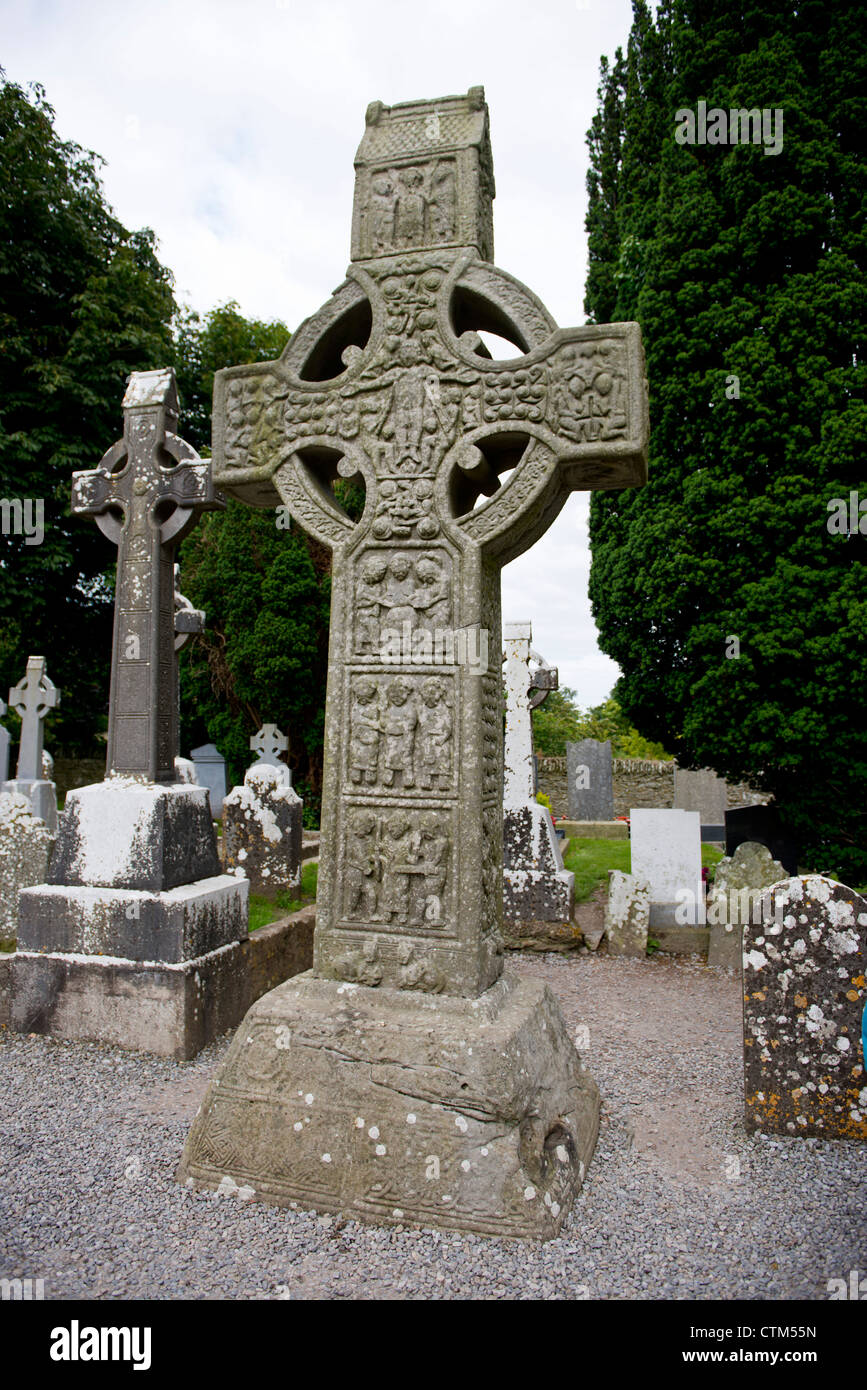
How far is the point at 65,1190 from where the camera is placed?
2855 mm

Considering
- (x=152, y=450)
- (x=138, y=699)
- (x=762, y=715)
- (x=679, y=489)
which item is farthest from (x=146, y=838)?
(x=679, y=489)

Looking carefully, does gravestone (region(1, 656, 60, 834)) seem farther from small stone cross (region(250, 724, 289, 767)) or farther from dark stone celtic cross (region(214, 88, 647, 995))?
dark stone celtic cross (region(214, 88, 647, 995))

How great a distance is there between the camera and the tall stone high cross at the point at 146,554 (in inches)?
199

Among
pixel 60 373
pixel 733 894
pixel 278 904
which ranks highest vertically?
pixel 60 373

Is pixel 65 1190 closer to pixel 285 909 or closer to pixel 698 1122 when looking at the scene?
pixel 698 1122

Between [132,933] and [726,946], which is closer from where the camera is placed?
[132,933]

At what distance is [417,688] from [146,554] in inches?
115

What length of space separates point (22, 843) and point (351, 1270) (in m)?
4.07

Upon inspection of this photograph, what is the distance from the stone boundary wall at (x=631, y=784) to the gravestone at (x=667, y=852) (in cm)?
1016

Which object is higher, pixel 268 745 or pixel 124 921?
pixel 268 745

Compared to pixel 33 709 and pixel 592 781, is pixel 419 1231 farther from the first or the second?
pixel 592 781

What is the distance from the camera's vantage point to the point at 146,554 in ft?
17.0

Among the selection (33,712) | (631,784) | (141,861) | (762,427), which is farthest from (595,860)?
(631,784)

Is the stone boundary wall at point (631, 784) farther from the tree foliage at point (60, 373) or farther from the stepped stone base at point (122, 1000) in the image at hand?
the stepped stone base at point (122, 1000)
